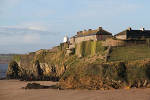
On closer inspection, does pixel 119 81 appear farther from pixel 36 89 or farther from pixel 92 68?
pixel 36 89

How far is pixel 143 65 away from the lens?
47.9 meters

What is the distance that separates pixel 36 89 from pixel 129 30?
31796mm

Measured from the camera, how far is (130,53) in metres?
59.2

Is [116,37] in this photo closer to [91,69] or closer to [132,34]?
[132,34]

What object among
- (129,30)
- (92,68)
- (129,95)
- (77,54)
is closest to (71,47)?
(77,54)

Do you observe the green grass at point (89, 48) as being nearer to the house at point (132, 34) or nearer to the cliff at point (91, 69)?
the cliff at point (91, 69)

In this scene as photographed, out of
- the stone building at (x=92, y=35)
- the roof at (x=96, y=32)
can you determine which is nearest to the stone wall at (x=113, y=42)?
the stone building at (x=92, y=35)

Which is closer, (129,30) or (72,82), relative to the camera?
(72,82)

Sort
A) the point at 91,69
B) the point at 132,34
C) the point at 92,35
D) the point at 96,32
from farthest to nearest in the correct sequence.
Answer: the point at 92,35, the point at 96,32, the point at 132,34, the point at 91,69

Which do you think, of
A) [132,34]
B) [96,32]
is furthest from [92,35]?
[132,34]

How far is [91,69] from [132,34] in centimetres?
2391

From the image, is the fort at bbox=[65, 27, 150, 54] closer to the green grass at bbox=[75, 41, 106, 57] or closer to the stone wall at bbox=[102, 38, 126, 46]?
the stone wall at bbox=[102, 38, 126, 46]

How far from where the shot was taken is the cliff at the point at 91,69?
157 feet

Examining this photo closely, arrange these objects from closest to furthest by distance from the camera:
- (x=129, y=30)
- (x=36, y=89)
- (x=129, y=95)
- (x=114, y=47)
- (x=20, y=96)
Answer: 1. (x=129, y=95)
2. (x=20, y=96)
3. (x=36, y=89)
4. (x=114, y=47)
5. (x=129, y=30)
